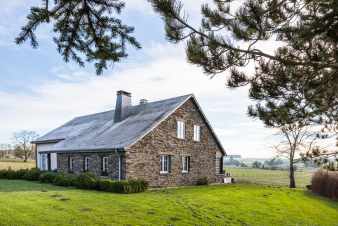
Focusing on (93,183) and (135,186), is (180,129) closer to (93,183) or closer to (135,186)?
(135,186)

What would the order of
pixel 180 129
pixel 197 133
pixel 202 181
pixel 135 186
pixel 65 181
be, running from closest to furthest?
1. pixel 135 186
2. pixel 65 181
3. pixel 180 129
4. pixel 202 181
5. pixel 197 133

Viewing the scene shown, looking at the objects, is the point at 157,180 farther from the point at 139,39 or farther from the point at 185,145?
the point at 139,39

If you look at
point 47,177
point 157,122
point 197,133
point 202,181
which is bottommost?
point 202,181

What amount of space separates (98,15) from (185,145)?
57.3 feet

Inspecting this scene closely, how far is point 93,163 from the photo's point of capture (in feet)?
67.6

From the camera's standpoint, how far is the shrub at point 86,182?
1727 centimetres

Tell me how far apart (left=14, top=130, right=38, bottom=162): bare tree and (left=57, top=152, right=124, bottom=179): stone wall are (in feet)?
94.8

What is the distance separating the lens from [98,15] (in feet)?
16.7

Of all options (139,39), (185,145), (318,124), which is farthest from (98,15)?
(185,145)

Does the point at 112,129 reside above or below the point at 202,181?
above

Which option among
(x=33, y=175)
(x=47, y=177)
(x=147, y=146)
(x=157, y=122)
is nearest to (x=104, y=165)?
(x=147, y=146)

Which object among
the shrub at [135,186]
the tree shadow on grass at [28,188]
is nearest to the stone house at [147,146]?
the shrub at [135,186]

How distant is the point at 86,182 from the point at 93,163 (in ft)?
10.7

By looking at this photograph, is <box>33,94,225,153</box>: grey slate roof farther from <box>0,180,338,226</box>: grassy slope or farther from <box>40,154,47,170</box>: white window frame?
<box>0,180,338,226</box>: grassy slope
